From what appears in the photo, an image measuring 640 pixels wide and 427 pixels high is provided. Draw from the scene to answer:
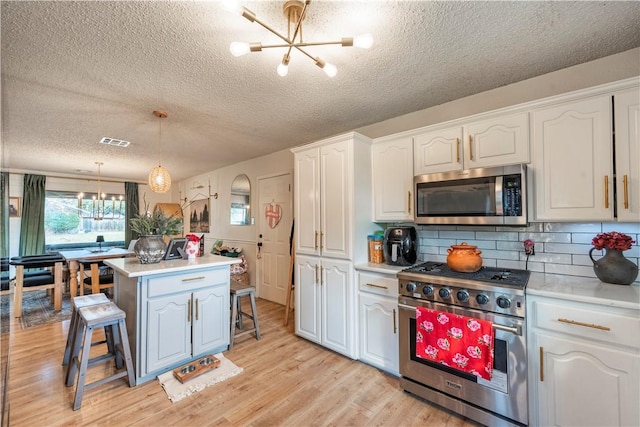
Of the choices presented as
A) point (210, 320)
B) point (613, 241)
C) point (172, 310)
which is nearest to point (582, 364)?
point (613, 241)

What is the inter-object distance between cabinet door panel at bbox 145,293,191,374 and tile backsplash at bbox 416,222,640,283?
2.39m

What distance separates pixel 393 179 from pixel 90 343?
9.04 ft

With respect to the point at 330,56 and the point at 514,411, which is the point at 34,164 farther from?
the point at 514,411

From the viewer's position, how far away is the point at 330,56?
1932 mm

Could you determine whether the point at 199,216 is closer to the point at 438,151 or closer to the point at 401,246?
the point at 401,246

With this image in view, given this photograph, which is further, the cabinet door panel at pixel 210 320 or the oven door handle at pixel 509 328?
the cabinet door panel at pixel 210 320

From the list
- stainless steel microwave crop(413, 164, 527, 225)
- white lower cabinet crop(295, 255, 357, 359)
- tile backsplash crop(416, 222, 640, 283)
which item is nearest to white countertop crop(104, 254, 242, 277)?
white lower cabinet crop(295, 255, 357, 359)

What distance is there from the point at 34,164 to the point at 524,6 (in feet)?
24.5

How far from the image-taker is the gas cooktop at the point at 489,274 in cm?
175

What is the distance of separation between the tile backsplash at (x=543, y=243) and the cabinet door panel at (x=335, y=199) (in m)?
0.92

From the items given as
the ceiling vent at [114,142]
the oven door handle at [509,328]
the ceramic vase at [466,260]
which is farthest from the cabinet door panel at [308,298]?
the ceiling vent at [114,142]

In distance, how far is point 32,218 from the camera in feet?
18.2

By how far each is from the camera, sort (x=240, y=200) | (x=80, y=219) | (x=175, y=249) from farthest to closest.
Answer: (x=80, y=219)
(x=240, y=200)
(x=175, y=249)

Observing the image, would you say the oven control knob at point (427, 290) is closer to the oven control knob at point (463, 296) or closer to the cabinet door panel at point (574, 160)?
the oven control knob at point (463, 296)
